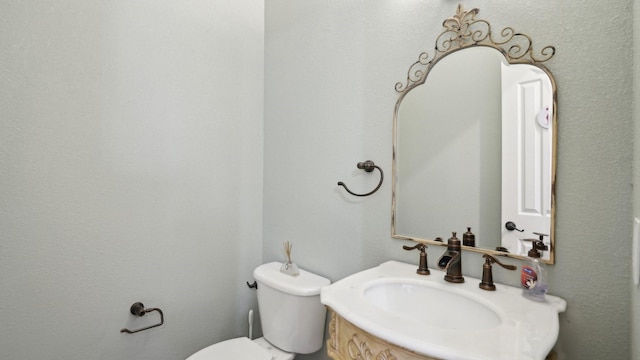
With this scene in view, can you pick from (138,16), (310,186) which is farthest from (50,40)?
(310,186)

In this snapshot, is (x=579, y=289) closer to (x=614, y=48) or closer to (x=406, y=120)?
(x=614, y=48)

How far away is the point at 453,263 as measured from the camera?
3.30 feet

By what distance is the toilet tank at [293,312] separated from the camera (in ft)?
4.59

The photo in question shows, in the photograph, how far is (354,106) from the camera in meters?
1.44

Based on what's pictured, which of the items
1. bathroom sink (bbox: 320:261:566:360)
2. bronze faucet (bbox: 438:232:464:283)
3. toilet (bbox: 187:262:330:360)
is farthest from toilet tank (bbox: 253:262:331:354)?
bronze faucet (bbox: 438:232:464:283)

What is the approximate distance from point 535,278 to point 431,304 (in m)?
0.32

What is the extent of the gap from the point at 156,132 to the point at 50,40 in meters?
0.50

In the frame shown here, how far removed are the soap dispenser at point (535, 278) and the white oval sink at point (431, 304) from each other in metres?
0.14

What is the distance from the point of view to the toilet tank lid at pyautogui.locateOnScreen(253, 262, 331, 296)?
4.55 ft

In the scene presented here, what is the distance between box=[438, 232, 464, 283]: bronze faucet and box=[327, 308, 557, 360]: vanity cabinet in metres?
0.30

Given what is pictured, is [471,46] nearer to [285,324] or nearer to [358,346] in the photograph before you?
[358,346]

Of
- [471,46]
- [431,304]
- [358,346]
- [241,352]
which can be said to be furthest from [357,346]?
[471,46]

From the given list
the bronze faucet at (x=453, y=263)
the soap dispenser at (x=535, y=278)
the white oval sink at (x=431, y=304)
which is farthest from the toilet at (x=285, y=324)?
the soap dispenser at (x=535, y=278)

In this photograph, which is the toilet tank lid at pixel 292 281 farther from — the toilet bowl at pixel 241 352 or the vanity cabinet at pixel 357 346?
the vanity cabinet at pixel 357 346
